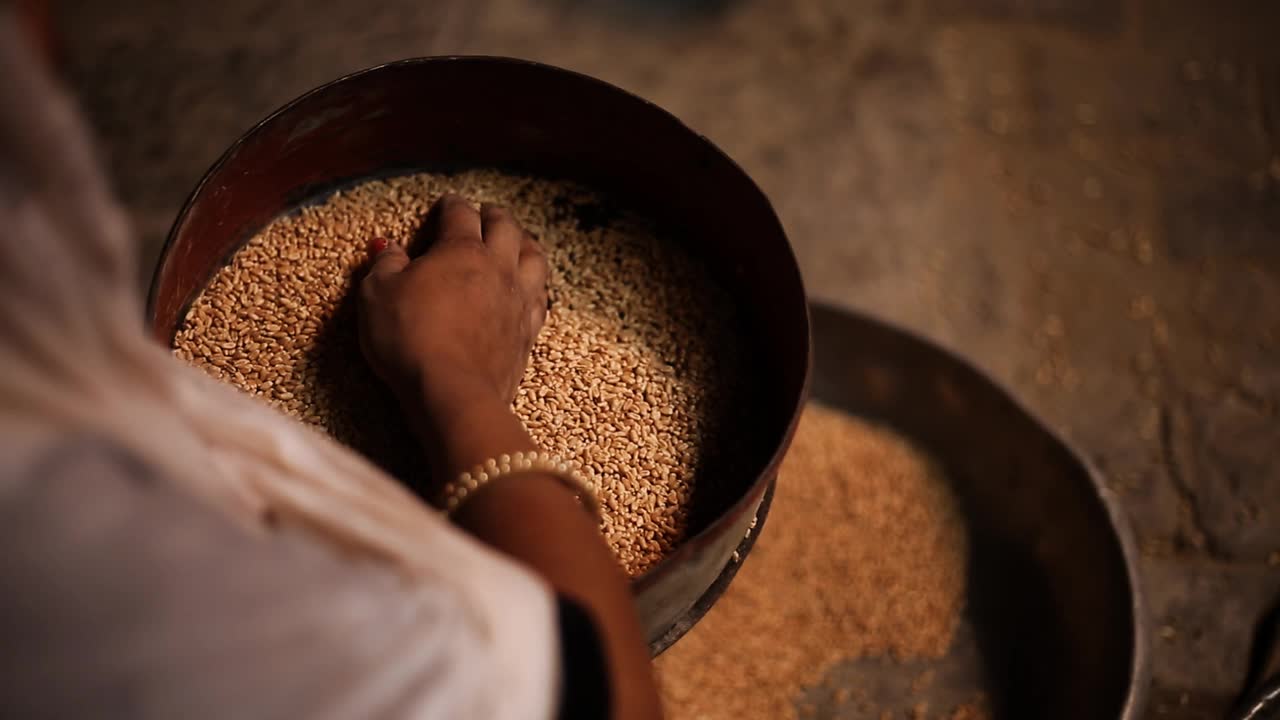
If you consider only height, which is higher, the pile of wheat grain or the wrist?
the wrist

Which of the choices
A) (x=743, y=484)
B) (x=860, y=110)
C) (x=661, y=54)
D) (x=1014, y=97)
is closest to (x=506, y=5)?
(x=661, y=54)

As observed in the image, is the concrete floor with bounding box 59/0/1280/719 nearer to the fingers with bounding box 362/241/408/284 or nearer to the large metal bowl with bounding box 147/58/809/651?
the large metal bowl with bounding box 147/58/809/651

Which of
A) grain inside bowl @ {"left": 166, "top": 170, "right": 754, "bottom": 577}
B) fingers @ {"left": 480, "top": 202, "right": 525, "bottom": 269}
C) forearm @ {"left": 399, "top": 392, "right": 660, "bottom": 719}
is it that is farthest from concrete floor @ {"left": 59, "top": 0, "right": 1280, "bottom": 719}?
forearm @ {"left": 399, "top": 392, "right": 660, "bottom": 719}

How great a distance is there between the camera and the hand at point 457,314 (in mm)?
744

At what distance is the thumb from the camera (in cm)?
86

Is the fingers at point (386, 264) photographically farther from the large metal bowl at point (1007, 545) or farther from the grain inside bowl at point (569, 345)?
the large metal bowl at point (1007, 545)

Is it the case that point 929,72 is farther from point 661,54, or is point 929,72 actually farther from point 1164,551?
point 1164,551

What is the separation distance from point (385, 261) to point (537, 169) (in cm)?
23

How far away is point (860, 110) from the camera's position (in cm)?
223

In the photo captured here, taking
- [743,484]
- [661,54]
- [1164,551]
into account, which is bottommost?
[1164,551]

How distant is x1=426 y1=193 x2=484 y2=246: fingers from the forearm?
0.24 metres

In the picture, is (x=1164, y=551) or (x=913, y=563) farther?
(x=1164, y=551)

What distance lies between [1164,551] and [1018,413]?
0.60 metres

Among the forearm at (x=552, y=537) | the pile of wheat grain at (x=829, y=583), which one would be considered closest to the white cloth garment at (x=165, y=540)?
the forearm at (x=552, y=537)
